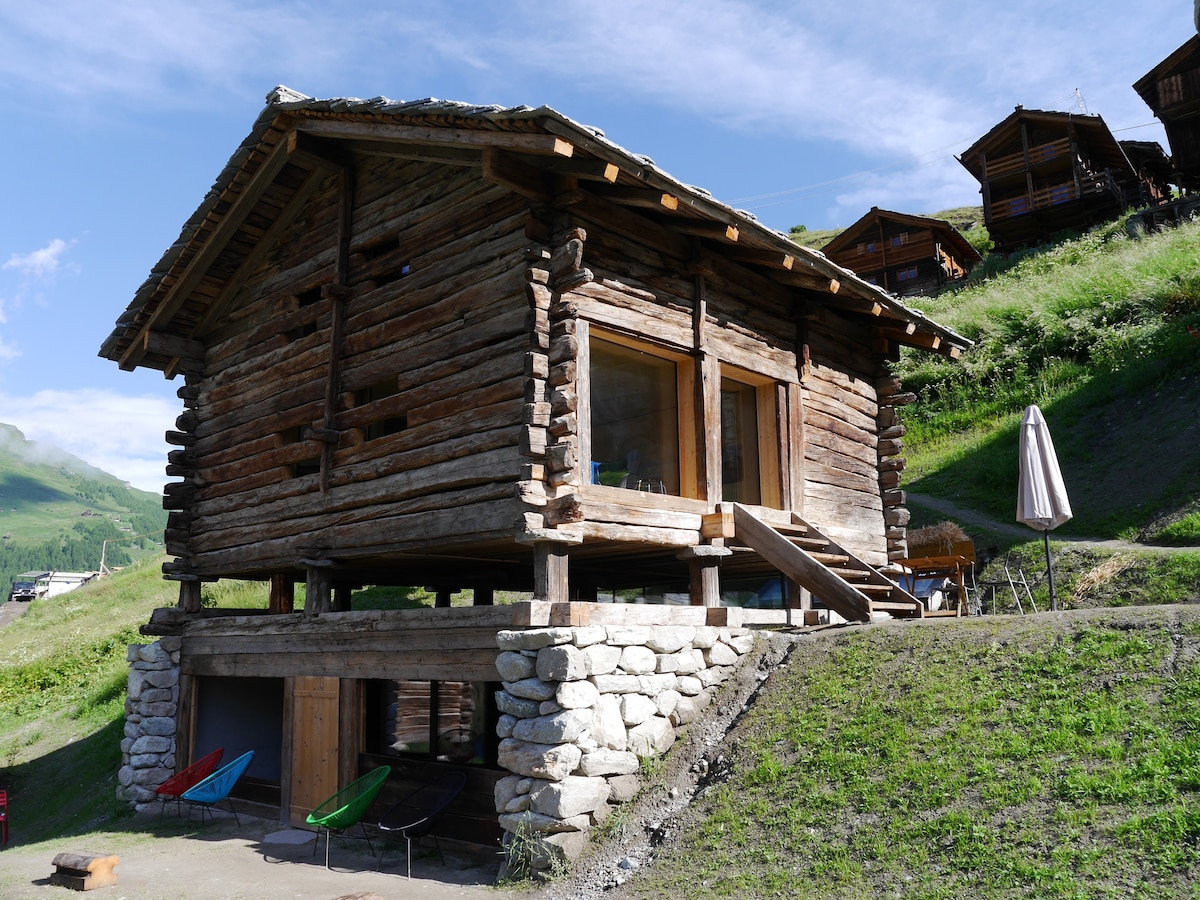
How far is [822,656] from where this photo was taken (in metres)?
8.77

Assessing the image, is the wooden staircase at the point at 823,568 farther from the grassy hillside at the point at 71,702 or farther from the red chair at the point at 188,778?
the grassy hillside at the point at 71,702

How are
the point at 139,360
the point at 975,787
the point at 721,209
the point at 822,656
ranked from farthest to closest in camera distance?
the point at 139,360 < the point at 721,209 < the point at 822,656 < the point at 975,787

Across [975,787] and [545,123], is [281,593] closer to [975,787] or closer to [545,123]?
[545,123]

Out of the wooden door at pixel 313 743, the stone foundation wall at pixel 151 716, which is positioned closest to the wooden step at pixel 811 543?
the wooden door at pixel 313 743

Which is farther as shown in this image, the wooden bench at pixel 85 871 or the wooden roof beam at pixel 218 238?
the wooden roof beam at pixel 218 238

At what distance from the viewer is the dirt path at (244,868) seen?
8281 mm

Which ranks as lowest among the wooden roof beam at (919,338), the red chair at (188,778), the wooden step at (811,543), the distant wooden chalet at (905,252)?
the red chair at (188,778)

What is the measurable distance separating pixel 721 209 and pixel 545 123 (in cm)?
216

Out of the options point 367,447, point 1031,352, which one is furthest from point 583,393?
point 1031,352

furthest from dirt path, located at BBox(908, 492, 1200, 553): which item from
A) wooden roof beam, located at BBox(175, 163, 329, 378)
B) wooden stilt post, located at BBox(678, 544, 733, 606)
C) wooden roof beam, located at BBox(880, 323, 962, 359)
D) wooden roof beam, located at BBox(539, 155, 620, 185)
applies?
wooden roof beam, located at BBox(175, 163, 329, 378)

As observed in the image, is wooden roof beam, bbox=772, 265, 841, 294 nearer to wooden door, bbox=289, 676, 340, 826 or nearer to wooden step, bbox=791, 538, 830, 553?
wooden step, bbox=791, 538, 830, 553

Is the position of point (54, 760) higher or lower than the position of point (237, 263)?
lower

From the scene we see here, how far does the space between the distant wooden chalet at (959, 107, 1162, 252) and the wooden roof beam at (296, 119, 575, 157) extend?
3529 cm

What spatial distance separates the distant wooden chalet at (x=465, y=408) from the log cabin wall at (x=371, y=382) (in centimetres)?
4
